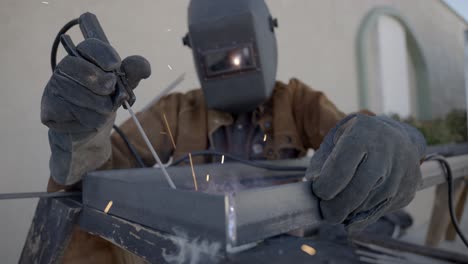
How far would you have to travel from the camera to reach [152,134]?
1039 mm

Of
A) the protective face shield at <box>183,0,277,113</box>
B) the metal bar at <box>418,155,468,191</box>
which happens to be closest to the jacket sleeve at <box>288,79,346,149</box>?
the protective face shield at <box>183,0,277,113</box>

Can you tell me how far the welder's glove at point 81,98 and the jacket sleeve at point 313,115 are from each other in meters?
0.61

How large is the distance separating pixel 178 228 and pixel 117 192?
129mm

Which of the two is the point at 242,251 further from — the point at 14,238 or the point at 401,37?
the point at 401,37

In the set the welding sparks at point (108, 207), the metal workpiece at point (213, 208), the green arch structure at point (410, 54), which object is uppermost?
the metal workpiece at point (213, 208)

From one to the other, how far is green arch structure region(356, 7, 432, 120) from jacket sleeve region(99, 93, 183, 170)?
248 cm

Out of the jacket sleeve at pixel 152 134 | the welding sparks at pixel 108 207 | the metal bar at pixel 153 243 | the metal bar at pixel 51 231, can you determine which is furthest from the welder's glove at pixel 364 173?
the jacket sleeve at pixel 152 134

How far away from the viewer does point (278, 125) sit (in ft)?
3.40

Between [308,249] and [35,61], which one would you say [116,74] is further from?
[308,249]

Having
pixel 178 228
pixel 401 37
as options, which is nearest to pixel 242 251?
pixel 178 228

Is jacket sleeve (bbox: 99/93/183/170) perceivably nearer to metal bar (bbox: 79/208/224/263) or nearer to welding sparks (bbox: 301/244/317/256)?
metal bar (bbox: 79/208/224/263)

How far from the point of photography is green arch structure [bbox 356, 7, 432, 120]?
3195 mm

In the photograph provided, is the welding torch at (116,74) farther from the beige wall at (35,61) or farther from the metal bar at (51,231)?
the metal bar at (51,231)

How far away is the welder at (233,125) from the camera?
18.1 inches
